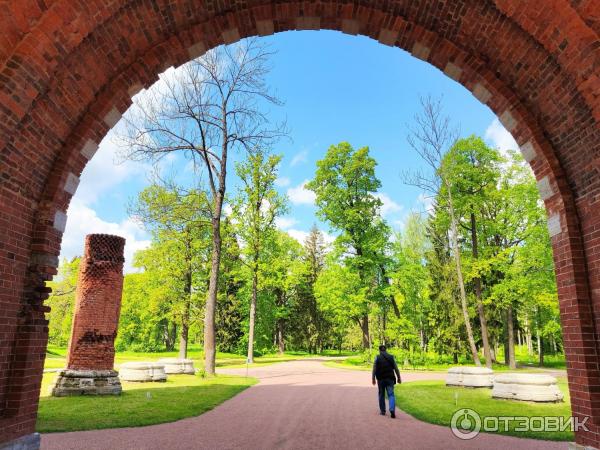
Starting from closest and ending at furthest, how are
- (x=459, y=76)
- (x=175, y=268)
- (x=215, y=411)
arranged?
(x=459, y=76) < (x=215, y=411) < (x=175, y=268)

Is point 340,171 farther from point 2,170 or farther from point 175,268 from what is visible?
point 2,170

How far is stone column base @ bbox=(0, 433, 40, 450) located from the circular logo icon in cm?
708

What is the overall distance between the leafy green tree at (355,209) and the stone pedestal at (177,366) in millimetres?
11742

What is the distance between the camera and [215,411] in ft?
33.2

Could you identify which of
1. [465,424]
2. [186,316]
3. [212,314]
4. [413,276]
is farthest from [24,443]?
[413,276]

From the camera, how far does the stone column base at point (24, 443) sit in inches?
192

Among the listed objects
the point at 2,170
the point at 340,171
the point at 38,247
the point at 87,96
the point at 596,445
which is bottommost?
the point at 596,445

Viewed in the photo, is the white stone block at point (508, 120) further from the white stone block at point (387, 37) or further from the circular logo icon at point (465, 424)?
the circular logo icon at point (465, 424)

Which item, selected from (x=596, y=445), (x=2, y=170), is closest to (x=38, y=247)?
(x=2, y=170)

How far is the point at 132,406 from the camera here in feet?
33.6

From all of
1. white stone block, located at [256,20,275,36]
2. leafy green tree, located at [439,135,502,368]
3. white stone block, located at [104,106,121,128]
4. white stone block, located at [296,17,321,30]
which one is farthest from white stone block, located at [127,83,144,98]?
leafy green tree, located at [439,135,502,368]

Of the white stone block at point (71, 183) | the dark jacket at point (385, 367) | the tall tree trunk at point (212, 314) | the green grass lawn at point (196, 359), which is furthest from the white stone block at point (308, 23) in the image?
the green grass lawn at point (196, 359)

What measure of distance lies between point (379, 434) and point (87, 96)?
781 cm

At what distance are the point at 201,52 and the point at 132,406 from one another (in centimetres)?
898
